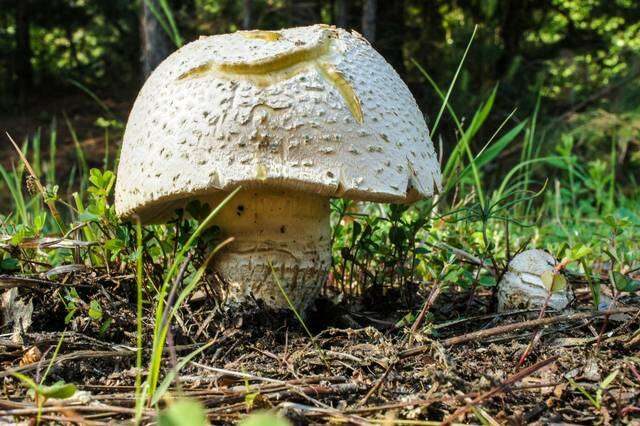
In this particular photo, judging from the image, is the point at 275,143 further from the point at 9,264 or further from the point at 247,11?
the point at 247,11

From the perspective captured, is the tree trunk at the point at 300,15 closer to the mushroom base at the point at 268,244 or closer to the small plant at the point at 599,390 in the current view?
the mushroom base at the point at 268,244

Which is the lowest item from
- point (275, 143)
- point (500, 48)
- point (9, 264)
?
point (9, 264)

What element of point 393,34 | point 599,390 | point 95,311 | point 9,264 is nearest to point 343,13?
point 393,34

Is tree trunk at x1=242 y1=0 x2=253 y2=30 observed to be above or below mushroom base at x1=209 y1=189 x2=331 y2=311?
Answer: above

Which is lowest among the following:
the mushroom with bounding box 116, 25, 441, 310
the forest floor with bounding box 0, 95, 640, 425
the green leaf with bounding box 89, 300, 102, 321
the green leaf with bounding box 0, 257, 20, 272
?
the forest floor with bounding box 0, 95, 640, 425

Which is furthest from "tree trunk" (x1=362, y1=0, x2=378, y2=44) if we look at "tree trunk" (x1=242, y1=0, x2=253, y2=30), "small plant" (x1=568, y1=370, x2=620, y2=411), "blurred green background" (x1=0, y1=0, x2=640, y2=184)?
"small plant" (x1=568, y1=370, x2=620, y2=411)

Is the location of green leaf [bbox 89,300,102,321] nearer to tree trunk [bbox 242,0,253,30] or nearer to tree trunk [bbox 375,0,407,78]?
tree trunk [bbox 242,0,253,30]

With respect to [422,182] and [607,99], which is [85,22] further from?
[422,182]
